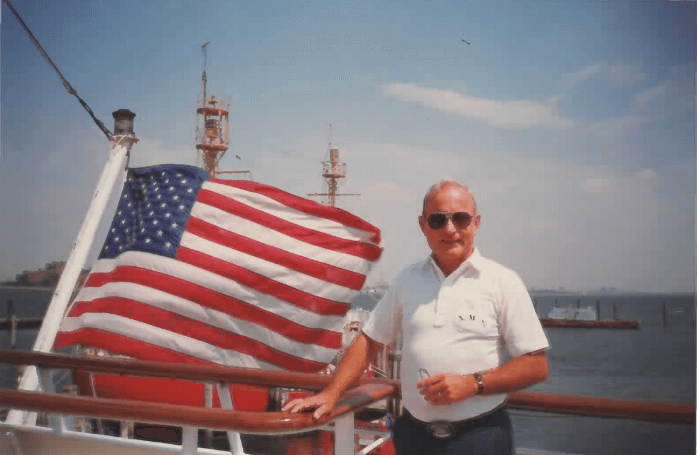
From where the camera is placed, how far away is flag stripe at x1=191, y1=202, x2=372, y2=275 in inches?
186

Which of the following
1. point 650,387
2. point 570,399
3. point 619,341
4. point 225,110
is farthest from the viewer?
point 619,341

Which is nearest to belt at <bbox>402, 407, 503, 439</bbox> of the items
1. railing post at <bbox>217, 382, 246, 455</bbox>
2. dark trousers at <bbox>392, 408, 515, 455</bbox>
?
dark trousers at <bbox>392, 408, 515, 455</bbox>

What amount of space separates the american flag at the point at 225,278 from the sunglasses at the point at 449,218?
2.85m

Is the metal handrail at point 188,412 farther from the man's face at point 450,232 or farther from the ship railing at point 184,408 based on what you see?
the man's face at point 450,232

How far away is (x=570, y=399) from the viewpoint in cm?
195

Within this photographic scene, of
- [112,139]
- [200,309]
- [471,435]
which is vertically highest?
[112,139]

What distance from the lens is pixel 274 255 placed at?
15.4ft

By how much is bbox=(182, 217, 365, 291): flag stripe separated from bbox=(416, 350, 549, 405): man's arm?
9.74 ft

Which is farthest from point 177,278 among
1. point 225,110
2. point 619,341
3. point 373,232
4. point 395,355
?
point 619,341

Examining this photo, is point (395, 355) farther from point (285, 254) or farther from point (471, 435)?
point (471, 435)

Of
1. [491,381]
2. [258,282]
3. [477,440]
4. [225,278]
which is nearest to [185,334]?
[225,278]

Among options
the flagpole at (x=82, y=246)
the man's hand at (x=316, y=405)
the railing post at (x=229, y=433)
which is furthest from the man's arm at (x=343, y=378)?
the flagpole at (x=82, y=246)

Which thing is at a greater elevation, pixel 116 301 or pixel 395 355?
pixel 116 301

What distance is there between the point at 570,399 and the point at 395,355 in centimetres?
992
